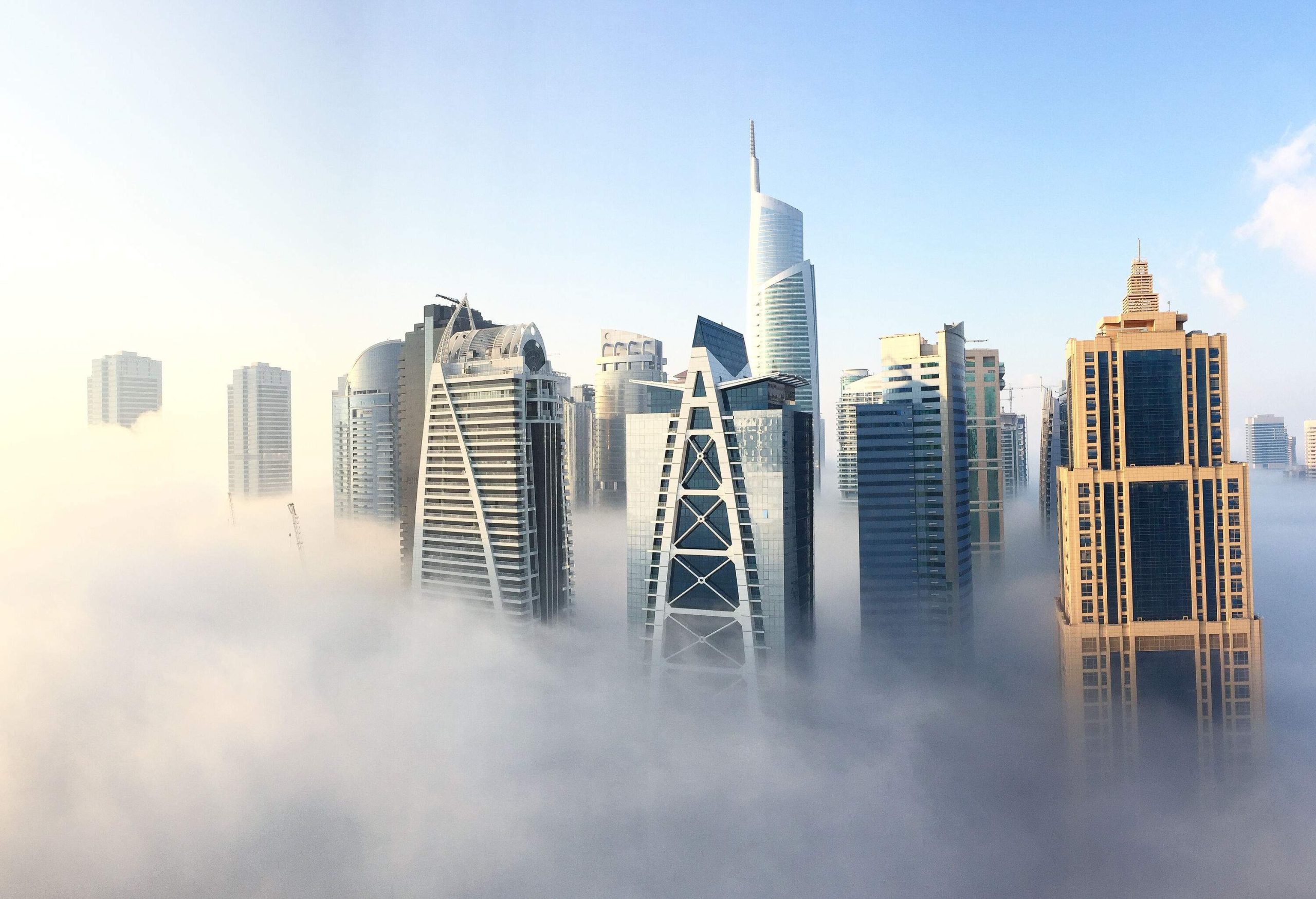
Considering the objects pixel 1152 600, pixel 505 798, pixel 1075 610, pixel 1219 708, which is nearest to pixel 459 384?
pixel 505 798

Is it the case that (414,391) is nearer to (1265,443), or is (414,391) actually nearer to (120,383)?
(120,383)

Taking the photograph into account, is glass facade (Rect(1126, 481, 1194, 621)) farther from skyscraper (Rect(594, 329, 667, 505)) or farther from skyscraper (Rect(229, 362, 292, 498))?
skyscraper (Rect(229, 362, 292, 498))

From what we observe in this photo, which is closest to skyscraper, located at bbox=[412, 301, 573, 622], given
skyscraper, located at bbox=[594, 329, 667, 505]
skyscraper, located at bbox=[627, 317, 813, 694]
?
skyscraper, located at bbox=[627, 317, 813, 694]

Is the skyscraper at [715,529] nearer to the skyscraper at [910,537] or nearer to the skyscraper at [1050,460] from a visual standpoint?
the skyscraper at [910,537]

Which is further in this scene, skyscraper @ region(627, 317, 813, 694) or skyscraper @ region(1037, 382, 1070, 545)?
skyscraper @ region(1037, 382, 1070, 545)

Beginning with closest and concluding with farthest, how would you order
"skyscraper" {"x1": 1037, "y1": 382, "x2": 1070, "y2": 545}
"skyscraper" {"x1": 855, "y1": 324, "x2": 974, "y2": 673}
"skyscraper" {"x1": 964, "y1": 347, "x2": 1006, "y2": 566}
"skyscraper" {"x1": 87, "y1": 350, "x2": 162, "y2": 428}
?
"skyscraper" {"x1": 87, "y1": 350, "x2": 162, "y2": 428} < "skyscraper" {"x1": 855, "y1": 324, "x2": 974, "y2": 673} < "skyscraper" {"x1": 964, "y1": 347, "x2": 1006, "y2": 566} < "skyscraper" {"x1": 1037, "y1": 382, "x2": 1070, "y2": 545}

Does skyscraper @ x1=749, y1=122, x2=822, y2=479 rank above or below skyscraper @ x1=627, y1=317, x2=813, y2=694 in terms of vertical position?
above

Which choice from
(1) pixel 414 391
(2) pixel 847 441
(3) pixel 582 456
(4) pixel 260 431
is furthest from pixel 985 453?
(4) pixel 260 431
